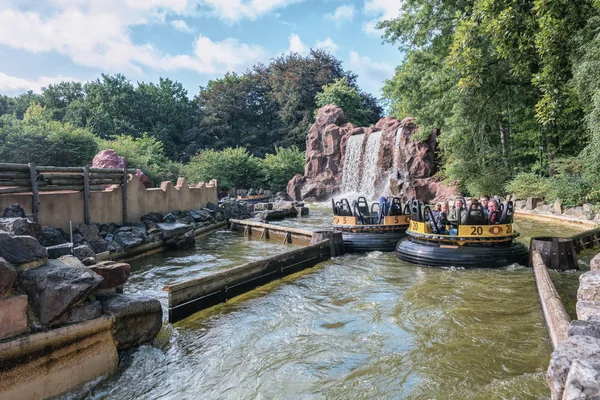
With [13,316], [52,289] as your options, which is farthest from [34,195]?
[13,316]

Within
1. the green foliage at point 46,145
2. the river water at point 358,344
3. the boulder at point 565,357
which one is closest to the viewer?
the boulder at point 565,357

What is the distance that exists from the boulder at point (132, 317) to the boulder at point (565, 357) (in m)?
4.21

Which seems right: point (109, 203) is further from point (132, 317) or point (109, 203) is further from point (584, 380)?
point (584, 380)

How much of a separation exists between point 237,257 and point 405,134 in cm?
1733

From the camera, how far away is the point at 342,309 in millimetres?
6781

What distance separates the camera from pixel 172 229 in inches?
480

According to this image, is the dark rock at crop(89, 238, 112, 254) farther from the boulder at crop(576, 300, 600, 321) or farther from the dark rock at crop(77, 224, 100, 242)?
the boulder at crop(576, 300, 600, 321)

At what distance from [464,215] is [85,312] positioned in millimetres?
7627

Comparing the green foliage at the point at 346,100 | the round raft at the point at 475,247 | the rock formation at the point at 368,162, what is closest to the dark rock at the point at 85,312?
the round raft at the point at 475,247

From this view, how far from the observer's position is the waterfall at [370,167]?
27.0 metres

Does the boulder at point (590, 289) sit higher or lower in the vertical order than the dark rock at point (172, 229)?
higher

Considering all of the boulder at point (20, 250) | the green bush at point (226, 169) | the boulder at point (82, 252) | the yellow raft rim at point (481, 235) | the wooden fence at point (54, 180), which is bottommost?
the yellow raft rim at point (481, 235)

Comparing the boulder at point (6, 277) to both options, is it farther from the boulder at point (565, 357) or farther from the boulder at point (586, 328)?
the boulder at point (586, 328)

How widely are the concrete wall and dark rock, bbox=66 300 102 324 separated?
6058 mm
